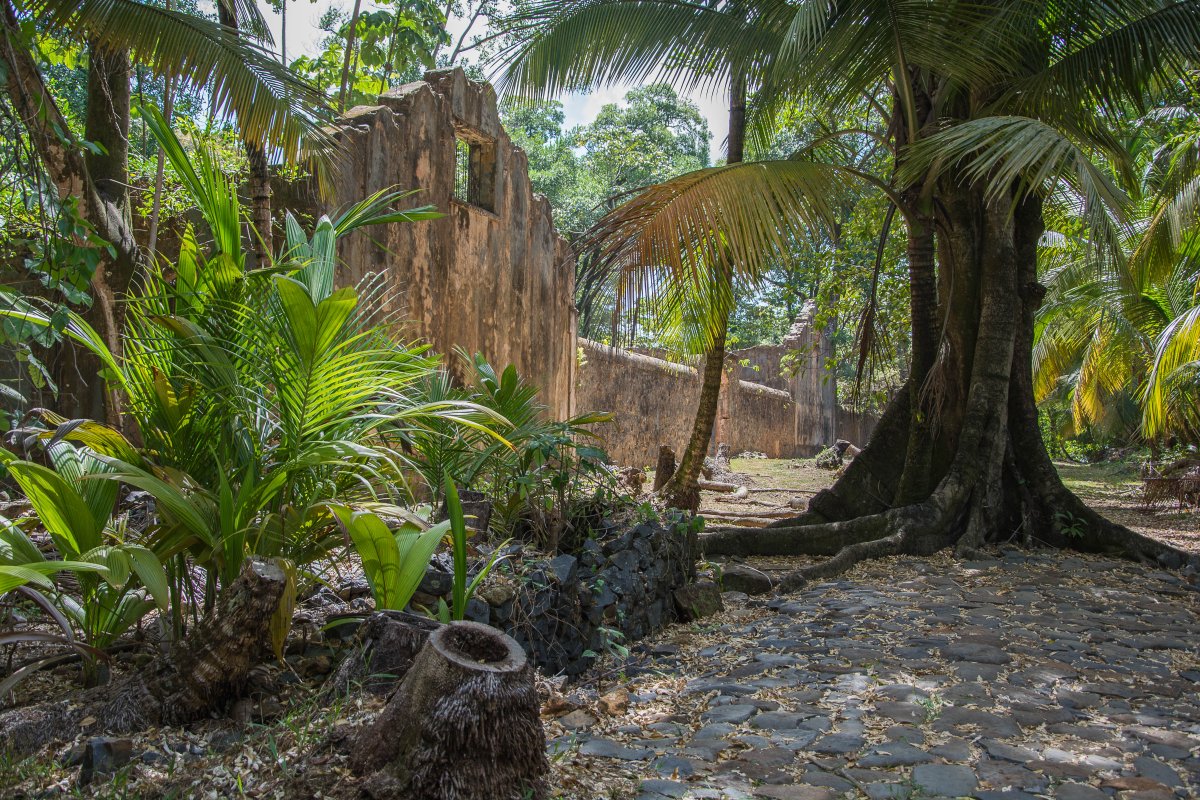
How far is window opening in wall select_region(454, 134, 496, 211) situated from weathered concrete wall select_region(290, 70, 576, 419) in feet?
0.06

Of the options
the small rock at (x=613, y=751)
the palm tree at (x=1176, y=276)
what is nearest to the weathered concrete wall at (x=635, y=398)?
the palm tree at (x=1176, y=276)

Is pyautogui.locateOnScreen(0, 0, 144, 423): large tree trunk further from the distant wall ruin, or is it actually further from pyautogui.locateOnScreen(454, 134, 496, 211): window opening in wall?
the distant wall ruin

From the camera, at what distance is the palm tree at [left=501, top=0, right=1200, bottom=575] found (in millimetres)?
5625

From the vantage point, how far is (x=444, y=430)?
4.12 m

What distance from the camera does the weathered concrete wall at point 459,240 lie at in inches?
264

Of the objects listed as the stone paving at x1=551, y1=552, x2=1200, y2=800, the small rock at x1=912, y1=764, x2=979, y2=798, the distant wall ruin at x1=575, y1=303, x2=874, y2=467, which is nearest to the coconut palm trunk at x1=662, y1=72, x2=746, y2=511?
the distant wall ruin at x1=575, y1=303, x2=874, y2=467

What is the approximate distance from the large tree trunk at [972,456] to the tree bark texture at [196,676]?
391 cm

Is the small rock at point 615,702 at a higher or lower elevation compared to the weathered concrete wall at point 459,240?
lower

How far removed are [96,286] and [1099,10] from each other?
21.1 feet

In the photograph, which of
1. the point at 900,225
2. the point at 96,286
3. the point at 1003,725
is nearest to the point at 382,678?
the point at 1003,725

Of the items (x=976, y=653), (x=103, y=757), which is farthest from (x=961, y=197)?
(x=103, y=757)

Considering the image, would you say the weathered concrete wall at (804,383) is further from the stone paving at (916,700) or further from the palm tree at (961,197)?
the stone paving at (916,700)

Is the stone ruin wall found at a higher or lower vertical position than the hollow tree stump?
higher

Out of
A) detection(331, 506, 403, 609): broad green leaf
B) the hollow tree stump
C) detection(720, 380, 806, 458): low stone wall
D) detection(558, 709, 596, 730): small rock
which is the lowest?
detection(558, 709, 596, 730): small rock
